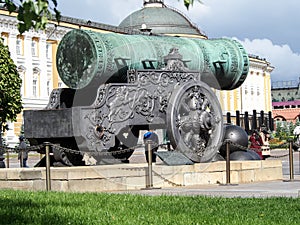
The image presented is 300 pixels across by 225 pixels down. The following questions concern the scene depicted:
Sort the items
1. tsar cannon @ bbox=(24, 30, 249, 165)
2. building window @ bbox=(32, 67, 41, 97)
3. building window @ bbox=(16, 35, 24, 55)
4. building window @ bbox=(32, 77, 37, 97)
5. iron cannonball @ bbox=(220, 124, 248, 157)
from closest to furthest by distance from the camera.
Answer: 1. tsar cannon @ bbox=(24, 30, 249, 165)
2. iron cannonball @ bbox=(220, 124, 248, 157)
3. building window @ bbox=(16, 35, 24, 55)
4. building window @ bbox=(32, 77, 37, 97)
5. building window @ bbox=(32, 67, 41, 97)

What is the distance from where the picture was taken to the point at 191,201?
10039 mm

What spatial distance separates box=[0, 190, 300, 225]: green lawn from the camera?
7.98 metres

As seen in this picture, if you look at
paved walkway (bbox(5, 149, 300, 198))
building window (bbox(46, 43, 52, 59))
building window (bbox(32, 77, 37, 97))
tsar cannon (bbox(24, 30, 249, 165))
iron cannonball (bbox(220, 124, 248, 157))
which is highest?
building window (bbox(46, 43, 52, 59))

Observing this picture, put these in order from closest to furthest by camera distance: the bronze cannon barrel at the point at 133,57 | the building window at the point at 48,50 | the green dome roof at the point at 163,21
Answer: the bronze cannon barrel at the point at 133,57 → the building window at the point at 48,50 → the green dome roof at the point at 163,21

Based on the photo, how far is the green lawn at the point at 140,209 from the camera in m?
7.98

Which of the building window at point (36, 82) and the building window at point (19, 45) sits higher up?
the building window at point (19, 45)

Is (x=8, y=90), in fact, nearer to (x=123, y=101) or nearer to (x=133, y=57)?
(x=133, y=57)

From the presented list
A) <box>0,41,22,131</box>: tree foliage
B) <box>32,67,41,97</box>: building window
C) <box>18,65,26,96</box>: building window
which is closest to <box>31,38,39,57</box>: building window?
<box>32,67,41,97</box>: building window

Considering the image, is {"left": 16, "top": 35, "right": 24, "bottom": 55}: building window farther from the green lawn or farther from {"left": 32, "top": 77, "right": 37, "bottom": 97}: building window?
the green lawn

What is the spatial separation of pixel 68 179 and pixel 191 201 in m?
3.15

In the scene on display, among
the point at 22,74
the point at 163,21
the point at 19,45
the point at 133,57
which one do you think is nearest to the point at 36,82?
the point at 22,74

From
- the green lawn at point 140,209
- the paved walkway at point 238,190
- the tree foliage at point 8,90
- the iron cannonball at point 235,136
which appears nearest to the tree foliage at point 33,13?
the green lawn at point 140,209

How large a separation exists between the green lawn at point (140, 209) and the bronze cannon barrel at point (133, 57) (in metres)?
3.48

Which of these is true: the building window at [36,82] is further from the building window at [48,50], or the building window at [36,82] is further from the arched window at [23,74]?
the building window at [48,50]
